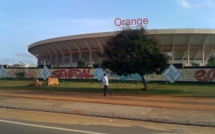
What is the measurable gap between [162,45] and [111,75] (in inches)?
1846

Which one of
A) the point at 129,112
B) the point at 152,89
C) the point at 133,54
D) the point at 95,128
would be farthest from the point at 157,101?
the point at 152,89

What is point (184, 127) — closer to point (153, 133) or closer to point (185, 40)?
point (153, 133)

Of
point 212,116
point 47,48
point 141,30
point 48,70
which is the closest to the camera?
point 212,116

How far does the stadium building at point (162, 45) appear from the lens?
69.2 metres

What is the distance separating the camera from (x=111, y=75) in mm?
32094

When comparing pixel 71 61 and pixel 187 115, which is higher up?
pixel 71 61

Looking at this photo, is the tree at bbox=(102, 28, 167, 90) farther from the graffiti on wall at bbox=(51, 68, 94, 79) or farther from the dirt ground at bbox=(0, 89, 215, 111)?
the graffiti on wall at bbox=(51, 68, 94, 79)

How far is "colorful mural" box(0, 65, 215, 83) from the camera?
36531 millimetres

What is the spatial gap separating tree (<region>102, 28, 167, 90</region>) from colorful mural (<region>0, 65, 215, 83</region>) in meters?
5.84

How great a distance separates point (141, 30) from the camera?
89.6 ft

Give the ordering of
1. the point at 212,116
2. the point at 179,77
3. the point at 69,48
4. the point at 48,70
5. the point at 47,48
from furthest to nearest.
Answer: the point at 47,48 → the point at 69,48 → the point at 48,70 → the point at 179,77 → the point at 212,116

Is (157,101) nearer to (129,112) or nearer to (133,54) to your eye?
(129,112)

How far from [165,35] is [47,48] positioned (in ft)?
132

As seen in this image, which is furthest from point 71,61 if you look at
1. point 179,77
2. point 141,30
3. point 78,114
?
point 78,114
